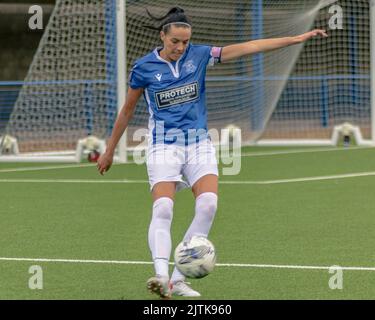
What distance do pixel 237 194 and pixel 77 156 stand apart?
18.1 ft

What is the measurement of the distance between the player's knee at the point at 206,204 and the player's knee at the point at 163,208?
0.20m

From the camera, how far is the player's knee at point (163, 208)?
7.77 meters

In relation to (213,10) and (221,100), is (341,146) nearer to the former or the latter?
(221,100)

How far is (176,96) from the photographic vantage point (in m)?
7.92

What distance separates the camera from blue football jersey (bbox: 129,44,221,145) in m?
7.91

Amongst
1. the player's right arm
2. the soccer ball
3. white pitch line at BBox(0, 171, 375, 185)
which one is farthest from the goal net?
the soccer ball

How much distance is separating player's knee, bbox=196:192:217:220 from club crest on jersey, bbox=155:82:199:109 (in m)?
0.66

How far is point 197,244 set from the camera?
775 centimetres

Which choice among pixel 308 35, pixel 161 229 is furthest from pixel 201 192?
pixel 308 35

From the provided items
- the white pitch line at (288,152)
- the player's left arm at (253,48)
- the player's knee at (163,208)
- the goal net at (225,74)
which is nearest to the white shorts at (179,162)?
the player's knee at (163,208)

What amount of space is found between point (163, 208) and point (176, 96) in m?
0.78

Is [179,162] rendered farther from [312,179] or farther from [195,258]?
[312,179]

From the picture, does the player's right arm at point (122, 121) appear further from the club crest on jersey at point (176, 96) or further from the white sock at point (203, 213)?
the white sock at point (203, 213)
